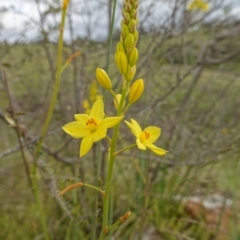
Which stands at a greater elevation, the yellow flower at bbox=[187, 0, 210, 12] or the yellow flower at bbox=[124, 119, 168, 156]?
the yellow flower at bbox=[187, 0, 210, 12]

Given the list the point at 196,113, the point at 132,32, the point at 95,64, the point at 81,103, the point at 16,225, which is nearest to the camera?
the point at 132,32

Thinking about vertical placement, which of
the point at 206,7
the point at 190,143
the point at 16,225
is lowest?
the point at 16,225

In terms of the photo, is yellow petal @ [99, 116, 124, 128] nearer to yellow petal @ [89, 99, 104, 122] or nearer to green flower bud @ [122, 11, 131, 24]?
yellow petal @ [89, 99, 104, 122]

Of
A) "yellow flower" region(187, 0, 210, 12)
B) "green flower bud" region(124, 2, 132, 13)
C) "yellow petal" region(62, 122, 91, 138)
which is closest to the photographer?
"green flower bud" region(124, 2, 132, 13)

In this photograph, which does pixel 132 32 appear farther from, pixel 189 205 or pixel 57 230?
pixel 189 205

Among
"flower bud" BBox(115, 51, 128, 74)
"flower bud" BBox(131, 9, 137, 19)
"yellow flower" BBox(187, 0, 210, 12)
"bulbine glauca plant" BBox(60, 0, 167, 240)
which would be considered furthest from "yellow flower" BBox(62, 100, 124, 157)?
"yellow flower" BBox(187, 0, 210, 12)

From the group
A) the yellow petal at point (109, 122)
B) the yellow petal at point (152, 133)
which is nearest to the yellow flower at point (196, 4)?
the yellow petal at point (152, 133)

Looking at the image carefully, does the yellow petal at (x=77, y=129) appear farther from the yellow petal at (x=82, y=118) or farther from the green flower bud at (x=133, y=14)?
the green flower bud at (x=133, y=14)

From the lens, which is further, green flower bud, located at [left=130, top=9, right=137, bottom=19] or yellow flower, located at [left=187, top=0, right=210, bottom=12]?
yellow flower, located at [left=187, top=0, right=210, bottom=12]

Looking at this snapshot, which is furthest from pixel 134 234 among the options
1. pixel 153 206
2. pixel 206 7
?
pixel 206 7
